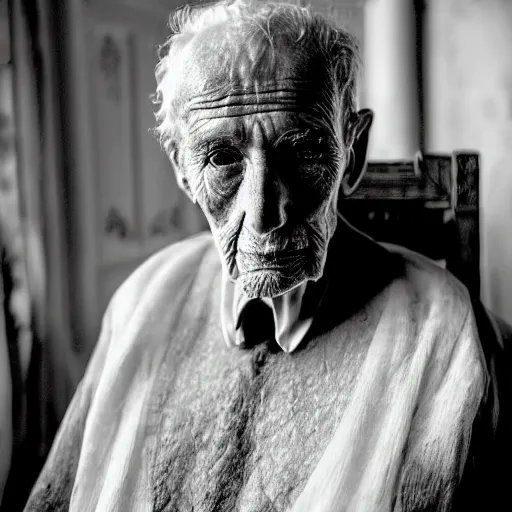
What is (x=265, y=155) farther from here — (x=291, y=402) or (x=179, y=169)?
(x=291, y=402)

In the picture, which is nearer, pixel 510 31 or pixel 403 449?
pixel 403 449

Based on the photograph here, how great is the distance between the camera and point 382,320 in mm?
827

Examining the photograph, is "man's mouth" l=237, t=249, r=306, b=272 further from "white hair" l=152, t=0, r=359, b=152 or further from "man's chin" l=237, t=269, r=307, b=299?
"white hair" l=152, t=0, r=359, b=152

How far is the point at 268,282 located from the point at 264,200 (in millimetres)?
101

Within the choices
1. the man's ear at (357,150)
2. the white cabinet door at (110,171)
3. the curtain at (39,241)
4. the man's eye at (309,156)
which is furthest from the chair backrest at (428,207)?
the curtain at (39,241)

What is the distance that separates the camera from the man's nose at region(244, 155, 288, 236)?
72cm

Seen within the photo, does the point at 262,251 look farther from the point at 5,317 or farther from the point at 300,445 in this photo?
the point at 5,317

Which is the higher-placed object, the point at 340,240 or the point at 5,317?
the point at 340,240

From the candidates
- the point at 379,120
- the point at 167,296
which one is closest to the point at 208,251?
the point at 167,296

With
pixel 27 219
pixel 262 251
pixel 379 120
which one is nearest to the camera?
pixel 262 251

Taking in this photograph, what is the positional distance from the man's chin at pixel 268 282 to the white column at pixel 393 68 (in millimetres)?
362

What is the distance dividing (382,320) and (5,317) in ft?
2.18

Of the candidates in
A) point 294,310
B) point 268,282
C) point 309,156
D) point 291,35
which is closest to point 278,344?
point 294,310

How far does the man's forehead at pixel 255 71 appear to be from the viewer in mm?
719
